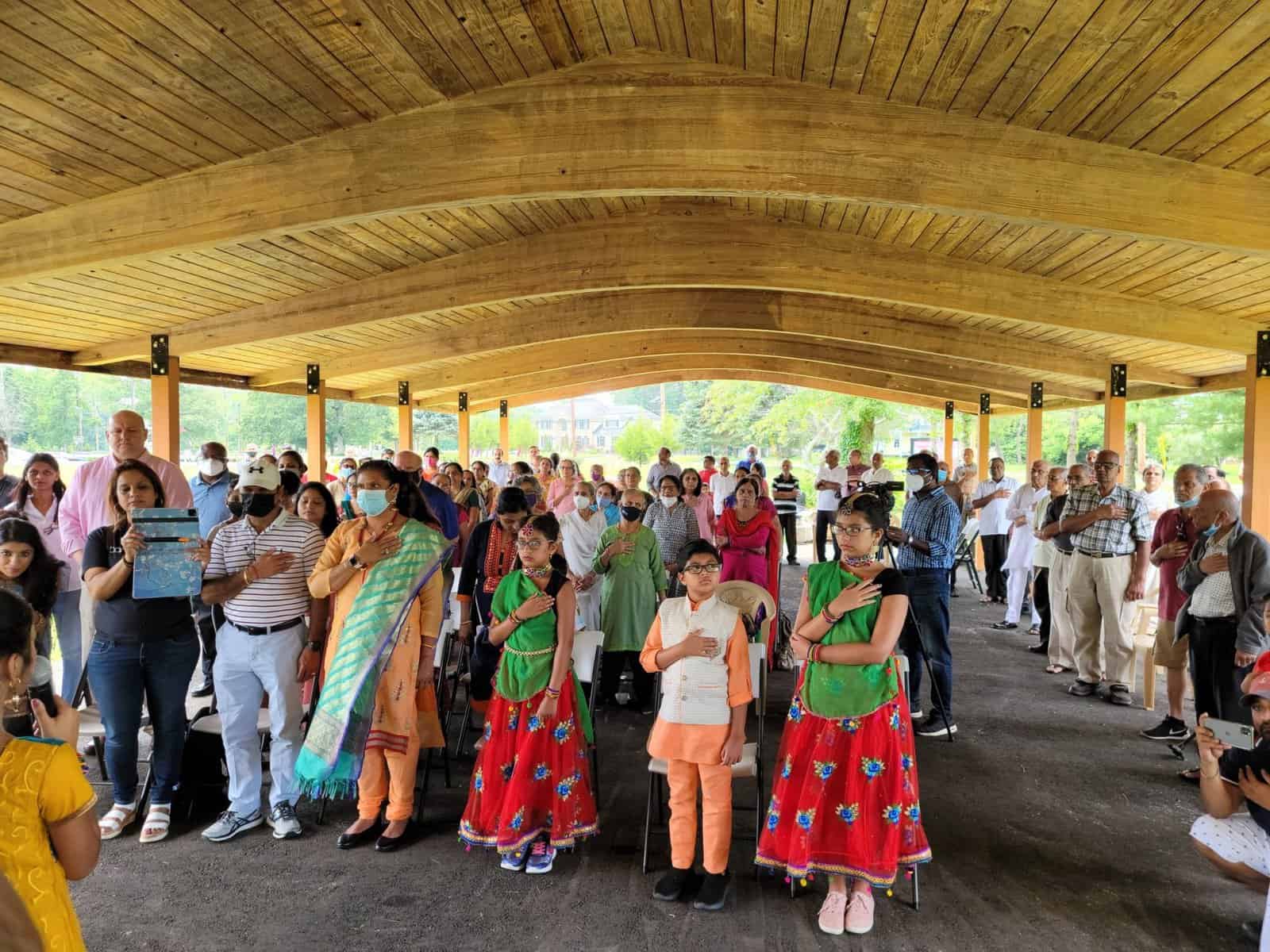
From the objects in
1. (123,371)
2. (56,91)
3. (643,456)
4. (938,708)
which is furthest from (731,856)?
(643,456)

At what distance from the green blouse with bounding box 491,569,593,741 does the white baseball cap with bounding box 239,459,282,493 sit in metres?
1.17

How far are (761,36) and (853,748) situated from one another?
3.09 meters

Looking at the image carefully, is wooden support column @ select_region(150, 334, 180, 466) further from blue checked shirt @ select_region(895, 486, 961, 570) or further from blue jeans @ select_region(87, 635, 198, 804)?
blue checked shirt @ select_region(895, 486, 961, 570)

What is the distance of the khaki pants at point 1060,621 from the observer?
20.8 ft

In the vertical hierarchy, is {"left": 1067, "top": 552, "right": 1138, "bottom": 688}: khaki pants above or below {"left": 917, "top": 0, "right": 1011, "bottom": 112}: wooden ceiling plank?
below

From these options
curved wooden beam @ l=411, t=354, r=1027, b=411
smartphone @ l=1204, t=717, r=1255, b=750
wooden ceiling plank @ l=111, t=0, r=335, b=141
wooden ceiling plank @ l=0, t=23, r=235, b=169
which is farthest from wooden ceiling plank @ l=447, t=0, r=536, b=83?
curved wooden beam @ l=411, t=354, r=1027, b=411

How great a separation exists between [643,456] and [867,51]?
36073mm

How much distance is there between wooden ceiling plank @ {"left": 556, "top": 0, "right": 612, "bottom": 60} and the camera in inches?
141

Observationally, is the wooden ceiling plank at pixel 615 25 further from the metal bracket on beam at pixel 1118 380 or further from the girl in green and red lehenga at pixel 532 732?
the metal bracket on beam at pixel 1118 380

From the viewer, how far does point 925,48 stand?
3.38 meters

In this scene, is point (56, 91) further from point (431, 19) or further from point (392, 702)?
point (392, 702)

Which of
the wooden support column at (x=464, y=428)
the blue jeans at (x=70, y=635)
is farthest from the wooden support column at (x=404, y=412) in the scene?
the blue jeans at (x=70, y=635)

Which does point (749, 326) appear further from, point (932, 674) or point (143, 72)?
point (143, 72)

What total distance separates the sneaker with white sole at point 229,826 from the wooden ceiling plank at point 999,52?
183 inches
